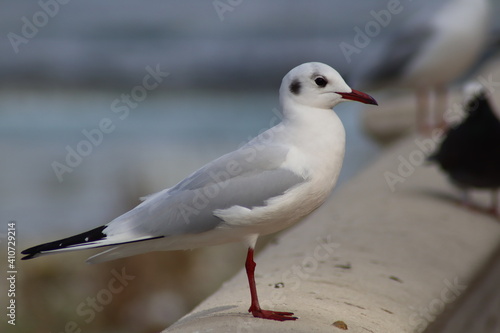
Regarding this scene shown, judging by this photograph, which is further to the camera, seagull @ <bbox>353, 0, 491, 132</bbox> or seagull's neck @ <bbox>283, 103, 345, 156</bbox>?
seagull @ <bbox>353, 0, 491, 132</bbox>

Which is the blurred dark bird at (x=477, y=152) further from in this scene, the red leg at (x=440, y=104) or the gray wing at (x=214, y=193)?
the gray wing at (x=214, y=193)

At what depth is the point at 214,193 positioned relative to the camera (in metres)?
2.21

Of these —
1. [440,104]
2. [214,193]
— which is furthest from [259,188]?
[440,104]

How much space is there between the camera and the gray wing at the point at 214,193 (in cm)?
218

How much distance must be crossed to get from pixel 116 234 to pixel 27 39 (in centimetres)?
1235

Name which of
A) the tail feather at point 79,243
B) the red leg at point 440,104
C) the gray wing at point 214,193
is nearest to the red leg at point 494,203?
the red leg at point 440,104

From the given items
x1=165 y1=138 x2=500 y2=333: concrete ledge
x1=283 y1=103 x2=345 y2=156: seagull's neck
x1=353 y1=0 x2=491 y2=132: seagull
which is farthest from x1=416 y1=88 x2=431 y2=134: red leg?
x1=283 y1=103 x2=345 y2=156: seagull's neck

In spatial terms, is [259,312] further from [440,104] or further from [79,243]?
[440,104]

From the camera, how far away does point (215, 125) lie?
10484 mm

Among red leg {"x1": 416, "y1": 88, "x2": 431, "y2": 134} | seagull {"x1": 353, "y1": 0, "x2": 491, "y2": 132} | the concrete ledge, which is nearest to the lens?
the concrete ledge

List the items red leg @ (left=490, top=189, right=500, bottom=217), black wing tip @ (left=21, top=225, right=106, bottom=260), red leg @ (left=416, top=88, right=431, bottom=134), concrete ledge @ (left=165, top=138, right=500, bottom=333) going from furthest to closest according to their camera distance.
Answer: red leg @ (left=416, top=88, right=431, bottom=134) → red leg @ (left=490, top=189, right=500, bottom=217) → concrete ledge @ (left=165, top=138, right=500, bottom=333) → black wing tip @ (left=21, top=225, right=106, bottom=260)

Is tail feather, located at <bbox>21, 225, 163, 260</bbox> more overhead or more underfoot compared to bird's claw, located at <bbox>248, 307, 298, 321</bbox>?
more overhead

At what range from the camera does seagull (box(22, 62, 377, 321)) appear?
2180 millimetres

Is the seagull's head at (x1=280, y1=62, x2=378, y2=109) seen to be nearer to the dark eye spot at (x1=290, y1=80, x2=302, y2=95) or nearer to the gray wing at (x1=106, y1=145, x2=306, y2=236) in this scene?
the dark eye spot at (x1=290, y1=80, x2=302, y2=95)
